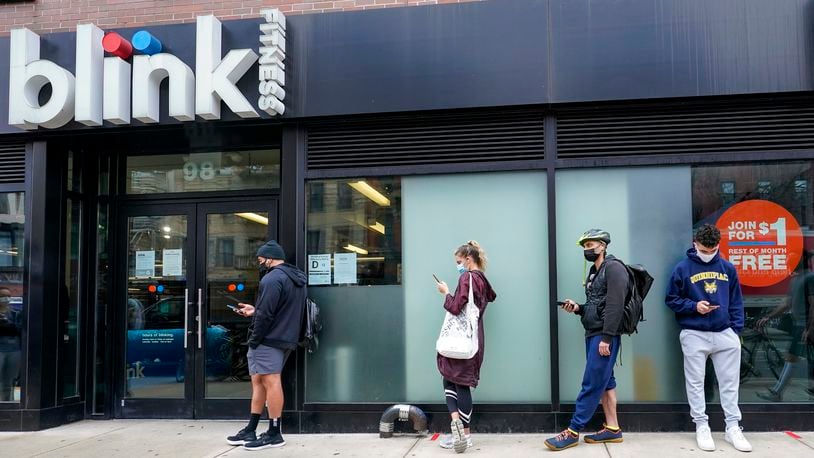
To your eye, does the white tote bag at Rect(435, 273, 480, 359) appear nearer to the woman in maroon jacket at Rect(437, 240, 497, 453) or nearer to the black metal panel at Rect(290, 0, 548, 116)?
the woman in maroon jacket at Rect(437, 240, 497, 453)

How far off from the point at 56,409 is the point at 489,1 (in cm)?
603

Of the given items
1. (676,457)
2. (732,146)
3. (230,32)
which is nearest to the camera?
(676,457)

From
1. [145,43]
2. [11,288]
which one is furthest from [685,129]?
[11,288]

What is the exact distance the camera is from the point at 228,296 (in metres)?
7.82

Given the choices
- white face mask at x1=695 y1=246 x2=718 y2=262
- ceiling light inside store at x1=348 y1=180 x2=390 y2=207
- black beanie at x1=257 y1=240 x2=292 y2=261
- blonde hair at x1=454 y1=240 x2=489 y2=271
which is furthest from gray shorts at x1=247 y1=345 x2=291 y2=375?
white face mask at x1=695 y1=246 x2=718 y2=262

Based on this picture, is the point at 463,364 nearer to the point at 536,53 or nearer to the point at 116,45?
the point at 536,53

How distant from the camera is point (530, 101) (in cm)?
670

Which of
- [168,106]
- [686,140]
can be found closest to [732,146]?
[686,140]

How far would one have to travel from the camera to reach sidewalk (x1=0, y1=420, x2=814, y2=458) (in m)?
5.89

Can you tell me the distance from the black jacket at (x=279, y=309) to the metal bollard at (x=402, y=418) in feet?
3.53

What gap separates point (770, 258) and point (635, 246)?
3.99 feet

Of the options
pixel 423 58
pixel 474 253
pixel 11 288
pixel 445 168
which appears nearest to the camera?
pixel 474 253

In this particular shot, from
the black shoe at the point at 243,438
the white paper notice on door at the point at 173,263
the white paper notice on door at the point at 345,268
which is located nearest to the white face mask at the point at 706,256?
the white paper notice on door at the point at 345,268

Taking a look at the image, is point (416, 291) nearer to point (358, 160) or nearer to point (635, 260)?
point (358, 160)
